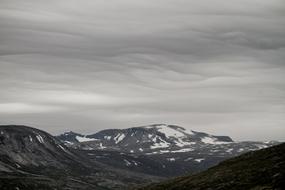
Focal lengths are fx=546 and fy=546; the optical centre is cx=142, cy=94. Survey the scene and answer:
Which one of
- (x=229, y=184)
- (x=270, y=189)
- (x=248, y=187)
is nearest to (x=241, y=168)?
(x=229, y=184)

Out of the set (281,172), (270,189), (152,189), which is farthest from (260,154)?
(270,189)

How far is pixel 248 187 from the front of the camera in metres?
95.7

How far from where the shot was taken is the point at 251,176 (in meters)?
108

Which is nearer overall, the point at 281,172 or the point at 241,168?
the point at 281,172

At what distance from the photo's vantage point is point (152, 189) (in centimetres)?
14850

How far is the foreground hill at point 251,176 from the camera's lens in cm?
9318

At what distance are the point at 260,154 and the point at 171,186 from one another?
24.4 meters

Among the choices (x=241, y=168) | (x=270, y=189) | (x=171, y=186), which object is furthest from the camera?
(x=171, y=186)

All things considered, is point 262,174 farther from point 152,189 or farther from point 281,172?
point 152,189

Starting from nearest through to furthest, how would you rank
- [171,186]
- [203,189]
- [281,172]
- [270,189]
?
[270,189] → [281,172] → [203,189] → [171,186]

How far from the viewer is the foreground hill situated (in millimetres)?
93175

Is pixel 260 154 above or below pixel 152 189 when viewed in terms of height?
above

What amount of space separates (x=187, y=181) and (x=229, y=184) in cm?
3676

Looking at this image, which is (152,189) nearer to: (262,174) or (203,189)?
(203,189)
